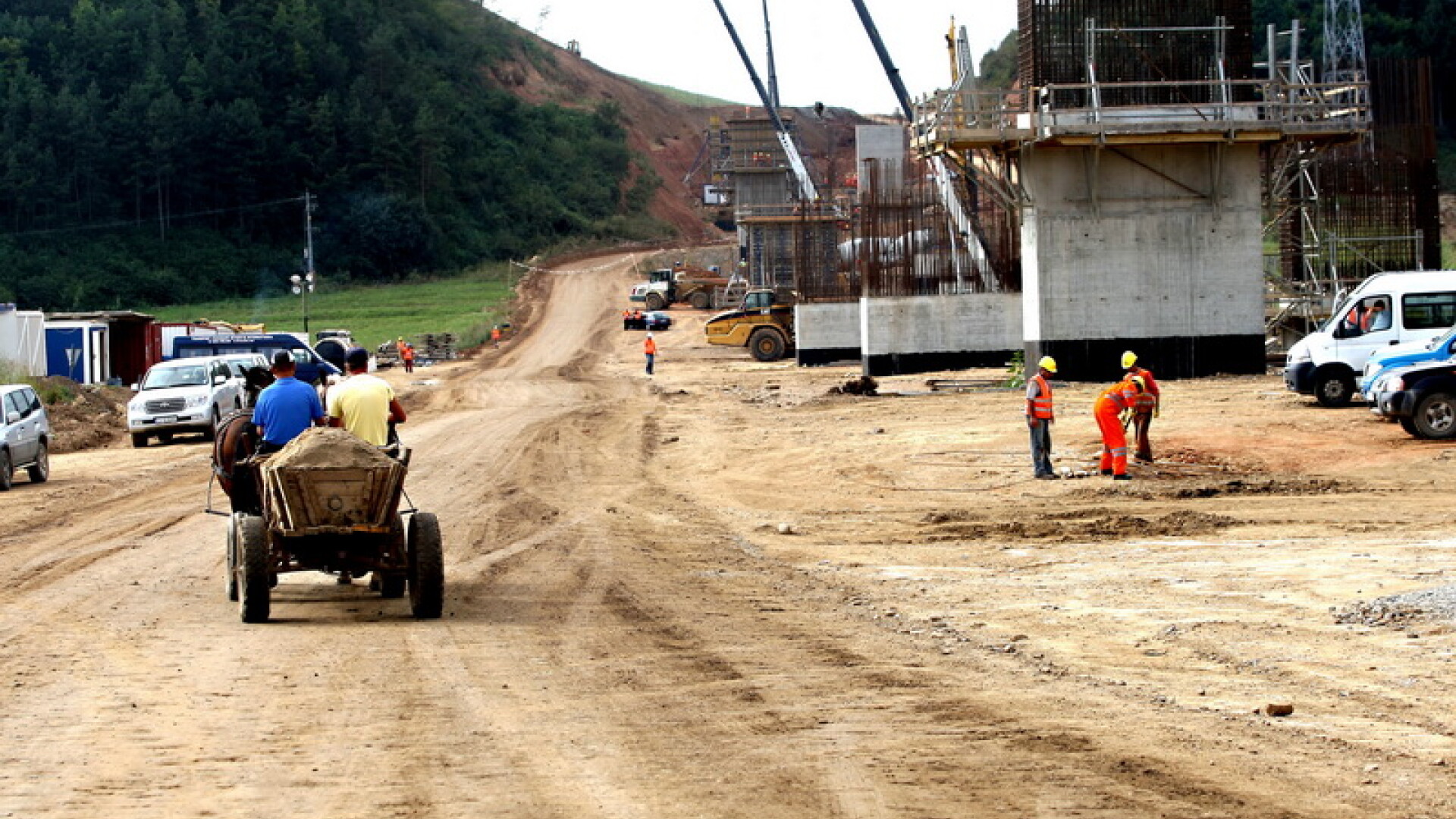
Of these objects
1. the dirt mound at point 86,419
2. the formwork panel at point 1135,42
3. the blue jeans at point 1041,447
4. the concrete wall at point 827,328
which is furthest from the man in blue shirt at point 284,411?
the concrete wall at point 827,328

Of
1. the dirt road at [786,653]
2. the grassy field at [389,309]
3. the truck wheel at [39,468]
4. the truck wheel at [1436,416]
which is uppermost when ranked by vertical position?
the grassy field at [389,309]

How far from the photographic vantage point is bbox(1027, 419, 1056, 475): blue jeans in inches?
→ 846

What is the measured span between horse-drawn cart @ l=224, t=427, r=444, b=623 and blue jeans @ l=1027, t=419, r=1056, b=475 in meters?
11.1

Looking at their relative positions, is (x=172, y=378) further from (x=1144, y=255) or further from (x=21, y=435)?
(x=1144, y=255)

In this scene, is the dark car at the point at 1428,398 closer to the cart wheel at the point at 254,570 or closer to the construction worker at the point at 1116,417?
the construction worker at the point at 1116,417

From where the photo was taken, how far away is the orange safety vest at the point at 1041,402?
21078 millimetres

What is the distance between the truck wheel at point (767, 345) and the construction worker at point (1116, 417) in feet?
120

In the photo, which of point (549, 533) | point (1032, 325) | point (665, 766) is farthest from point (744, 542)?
point (1032, 325)

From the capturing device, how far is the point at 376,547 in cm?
1212

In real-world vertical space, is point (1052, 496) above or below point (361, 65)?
below

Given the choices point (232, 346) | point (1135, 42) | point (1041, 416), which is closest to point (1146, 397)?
point (1041, 416)

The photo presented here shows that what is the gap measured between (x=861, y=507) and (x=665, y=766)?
41.9 feet

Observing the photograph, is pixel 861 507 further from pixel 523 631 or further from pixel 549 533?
pixel 523 631

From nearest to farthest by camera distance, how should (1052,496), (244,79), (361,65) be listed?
(1052,496) → (244,79) → (361,65)
